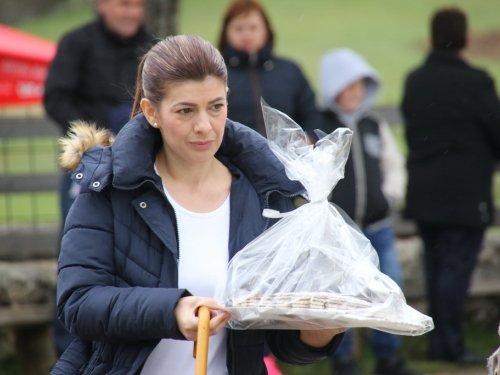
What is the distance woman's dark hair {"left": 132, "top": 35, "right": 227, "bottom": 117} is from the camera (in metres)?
2.21

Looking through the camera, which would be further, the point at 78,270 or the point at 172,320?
the point at 78,270

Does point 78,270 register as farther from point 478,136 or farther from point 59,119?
point 478,136

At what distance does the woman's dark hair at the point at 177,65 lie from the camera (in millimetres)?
2207

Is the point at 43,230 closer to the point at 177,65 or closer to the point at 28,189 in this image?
the point at 28,189

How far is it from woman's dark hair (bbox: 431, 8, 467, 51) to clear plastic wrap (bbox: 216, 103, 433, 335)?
2.95 metres

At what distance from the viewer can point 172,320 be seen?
2016 millimetres

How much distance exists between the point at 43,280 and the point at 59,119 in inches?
44.9

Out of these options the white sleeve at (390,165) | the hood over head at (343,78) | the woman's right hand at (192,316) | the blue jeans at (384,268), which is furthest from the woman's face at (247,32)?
the woman's right hand at (192,316)

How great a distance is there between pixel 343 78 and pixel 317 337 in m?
2.92

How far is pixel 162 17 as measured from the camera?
5.45 m

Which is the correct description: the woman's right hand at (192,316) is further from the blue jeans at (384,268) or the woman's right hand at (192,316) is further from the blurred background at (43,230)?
the blue jeans at (384,268)

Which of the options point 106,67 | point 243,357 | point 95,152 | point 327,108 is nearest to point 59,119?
point 106,67

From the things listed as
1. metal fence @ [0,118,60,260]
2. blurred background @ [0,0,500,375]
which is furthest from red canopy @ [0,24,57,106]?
metal fence @ [0,118,60,260]

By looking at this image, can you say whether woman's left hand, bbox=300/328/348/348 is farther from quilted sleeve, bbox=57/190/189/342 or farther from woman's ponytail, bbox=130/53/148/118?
woman's ponytail, bbox=130/53/148/118
